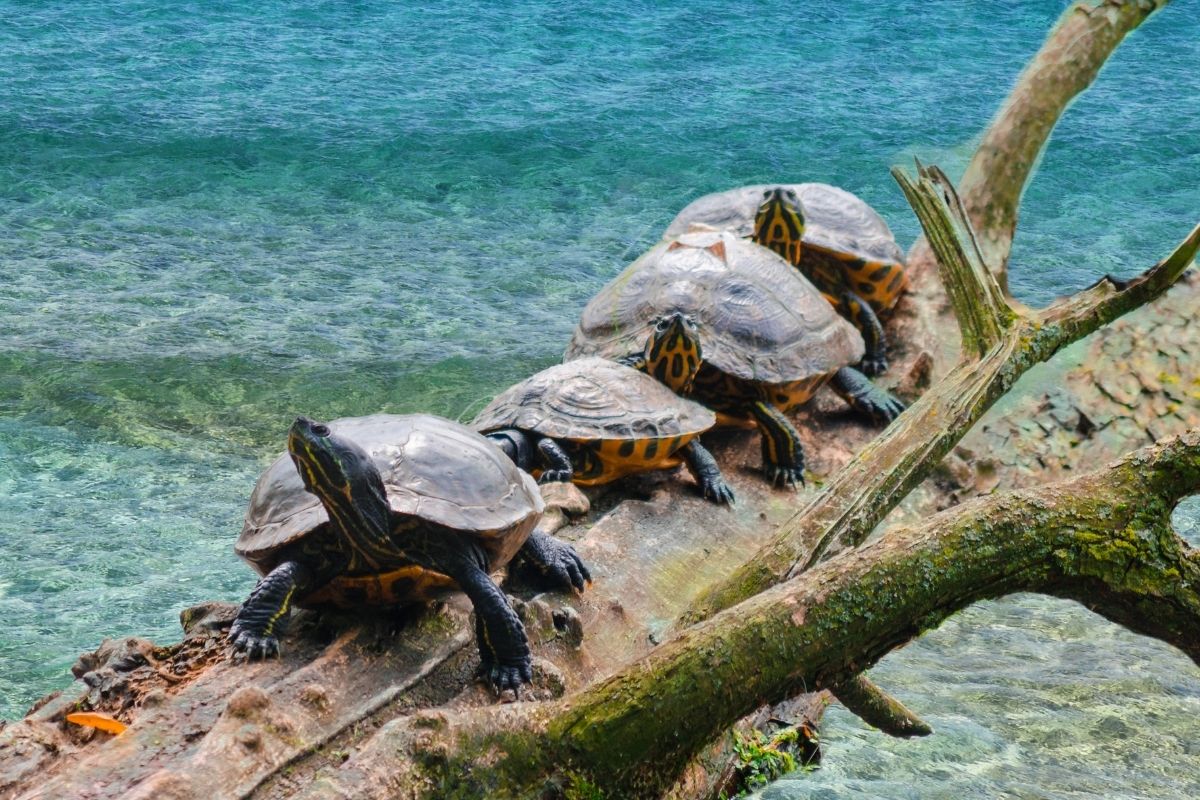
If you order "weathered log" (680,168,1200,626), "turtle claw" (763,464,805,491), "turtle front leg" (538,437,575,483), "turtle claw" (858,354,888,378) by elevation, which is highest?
"weathered log" (680,168,1200,626)

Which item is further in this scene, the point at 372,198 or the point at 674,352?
the point at 372,198

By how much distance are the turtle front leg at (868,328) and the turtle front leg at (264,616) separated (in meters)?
3.35

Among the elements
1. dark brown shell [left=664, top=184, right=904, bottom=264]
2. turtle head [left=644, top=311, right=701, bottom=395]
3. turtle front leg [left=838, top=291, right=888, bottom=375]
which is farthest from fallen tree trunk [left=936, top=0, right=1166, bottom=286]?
turtle head [left=644, top=311, right=701, bottom=395]

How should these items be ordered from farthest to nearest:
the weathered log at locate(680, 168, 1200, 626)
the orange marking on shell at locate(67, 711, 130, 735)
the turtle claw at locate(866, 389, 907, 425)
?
1. the turtle claw at locate(866, 389, 907, 425)
2. the weathered log at locate(680, 168, 1200, 626)
3. the orange marking on shell at locate(67, 711, 130, 735)

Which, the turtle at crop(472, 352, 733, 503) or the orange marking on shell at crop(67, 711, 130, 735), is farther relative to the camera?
the turtle at crop(472, 352, 733, 503)

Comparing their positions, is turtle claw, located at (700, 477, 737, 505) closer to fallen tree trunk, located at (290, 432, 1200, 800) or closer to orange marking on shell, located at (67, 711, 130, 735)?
fallen tree trunk, located at (290, 432, 1200, 800)

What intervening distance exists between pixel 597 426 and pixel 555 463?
17cm

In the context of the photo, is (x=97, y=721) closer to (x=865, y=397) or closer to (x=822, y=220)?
(x=865, y=397)

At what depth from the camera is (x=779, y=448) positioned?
4.58 meters

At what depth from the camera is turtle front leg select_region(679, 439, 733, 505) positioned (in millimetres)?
4234

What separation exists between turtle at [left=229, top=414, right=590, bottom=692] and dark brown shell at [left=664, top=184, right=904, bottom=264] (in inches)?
122

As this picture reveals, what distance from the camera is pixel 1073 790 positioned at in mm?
3518

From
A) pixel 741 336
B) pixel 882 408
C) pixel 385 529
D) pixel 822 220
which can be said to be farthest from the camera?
pixel 822 220

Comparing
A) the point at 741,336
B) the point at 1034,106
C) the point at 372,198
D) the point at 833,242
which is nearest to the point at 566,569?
the point at 741,336
